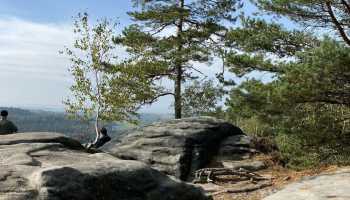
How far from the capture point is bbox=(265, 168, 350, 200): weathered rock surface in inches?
383

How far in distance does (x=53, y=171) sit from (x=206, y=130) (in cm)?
1165

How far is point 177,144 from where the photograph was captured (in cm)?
1842

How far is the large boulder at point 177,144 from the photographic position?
1784 cm

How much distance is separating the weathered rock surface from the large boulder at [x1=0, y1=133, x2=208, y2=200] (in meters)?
1.73

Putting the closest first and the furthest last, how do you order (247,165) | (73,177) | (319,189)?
(73,177) < (319,189) < (247,165)

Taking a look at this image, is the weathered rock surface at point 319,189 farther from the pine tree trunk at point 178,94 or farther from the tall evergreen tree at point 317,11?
the pine tree trunk at point 178,94

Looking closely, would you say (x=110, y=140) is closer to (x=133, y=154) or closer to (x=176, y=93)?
(x=133, y=154)

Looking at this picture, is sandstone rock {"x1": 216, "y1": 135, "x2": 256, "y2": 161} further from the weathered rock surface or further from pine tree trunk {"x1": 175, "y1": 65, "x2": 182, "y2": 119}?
pine tree trunk {"x1": 175, "y1": 65, "x2": 182, "y2": 119}

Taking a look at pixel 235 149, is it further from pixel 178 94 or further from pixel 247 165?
pixel 178 94

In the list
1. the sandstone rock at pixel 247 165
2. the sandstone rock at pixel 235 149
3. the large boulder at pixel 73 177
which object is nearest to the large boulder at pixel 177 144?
the sandstone rock at pixel 235 149

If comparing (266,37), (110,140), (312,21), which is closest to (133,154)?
(110,140)

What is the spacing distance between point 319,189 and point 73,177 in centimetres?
484

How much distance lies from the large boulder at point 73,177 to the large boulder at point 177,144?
24.0 feet

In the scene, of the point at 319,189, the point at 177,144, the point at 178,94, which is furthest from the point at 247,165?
the point at 178,94
